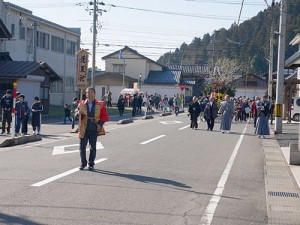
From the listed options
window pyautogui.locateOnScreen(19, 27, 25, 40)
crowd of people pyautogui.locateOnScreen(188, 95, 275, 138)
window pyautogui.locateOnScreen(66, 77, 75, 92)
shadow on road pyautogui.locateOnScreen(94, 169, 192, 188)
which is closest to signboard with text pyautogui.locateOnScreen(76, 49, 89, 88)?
crowd of people pyautogui.locateOnScreen(188, 95, 275, 138)

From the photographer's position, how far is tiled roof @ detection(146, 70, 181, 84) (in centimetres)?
8375

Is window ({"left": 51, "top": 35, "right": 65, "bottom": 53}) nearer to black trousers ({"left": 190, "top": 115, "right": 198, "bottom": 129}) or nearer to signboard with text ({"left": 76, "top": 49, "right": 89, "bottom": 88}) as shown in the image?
black trousers ({"left": 190, "top": 115, "right": 198, "bottom": 129})

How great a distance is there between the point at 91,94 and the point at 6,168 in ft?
8.00

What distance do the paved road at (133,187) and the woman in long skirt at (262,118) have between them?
5912mm

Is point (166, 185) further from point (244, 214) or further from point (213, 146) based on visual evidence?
point (213, 146)

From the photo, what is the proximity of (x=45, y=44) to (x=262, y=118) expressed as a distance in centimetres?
3358

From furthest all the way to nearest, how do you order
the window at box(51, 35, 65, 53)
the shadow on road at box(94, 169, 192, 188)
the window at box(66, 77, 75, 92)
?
the window at box(66, 77, 75, 92) < the window at box(51, 35, 65, 53) < the shadow on road at box(94, 169, 192, 188)

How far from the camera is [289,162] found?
14945 millimetres

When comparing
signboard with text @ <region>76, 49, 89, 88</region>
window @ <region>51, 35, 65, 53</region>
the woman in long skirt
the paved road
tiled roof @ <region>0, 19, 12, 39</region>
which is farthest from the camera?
window @ <region>51, 35, 65, 53</region>

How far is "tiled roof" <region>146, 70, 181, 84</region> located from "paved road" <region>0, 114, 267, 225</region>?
6643 centimetres

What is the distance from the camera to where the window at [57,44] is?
5526 centimetres

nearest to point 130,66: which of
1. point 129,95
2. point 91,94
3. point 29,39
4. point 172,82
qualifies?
point 172,82

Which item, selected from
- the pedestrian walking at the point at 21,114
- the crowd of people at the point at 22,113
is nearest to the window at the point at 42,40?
the crowd of people at the point at 22,113

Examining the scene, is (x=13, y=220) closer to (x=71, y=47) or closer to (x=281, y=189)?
(x=281, y=189)
